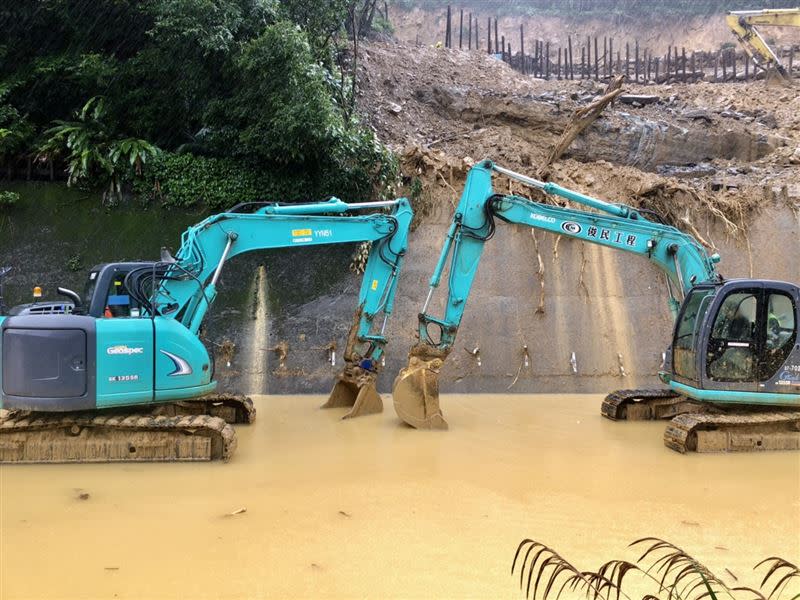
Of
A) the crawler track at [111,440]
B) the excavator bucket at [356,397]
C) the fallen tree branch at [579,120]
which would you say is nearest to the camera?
the crawler track at [111,440]

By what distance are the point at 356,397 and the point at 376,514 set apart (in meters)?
4.62

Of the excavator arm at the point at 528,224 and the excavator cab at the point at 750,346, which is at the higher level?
the excavator arm at the point at 528,224

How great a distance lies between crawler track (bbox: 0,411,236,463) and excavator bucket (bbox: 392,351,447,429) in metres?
2.29

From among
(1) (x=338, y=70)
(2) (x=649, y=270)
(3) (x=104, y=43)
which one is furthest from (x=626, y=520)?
(3) (x=104, y=43)

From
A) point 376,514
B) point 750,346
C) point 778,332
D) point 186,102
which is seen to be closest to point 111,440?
point 376,514

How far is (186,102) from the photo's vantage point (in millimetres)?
14156

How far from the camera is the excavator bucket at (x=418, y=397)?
8.98 meters

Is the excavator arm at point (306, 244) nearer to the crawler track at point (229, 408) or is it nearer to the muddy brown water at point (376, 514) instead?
the crawler track at point (229, 408)

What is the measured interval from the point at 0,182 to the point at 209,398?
740 centimetres

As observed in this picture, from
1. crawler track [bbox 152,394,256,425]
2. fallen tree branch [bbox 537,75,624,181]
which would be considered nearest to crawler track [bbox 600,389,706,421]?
crawler track [bbox 152,394,256,425]

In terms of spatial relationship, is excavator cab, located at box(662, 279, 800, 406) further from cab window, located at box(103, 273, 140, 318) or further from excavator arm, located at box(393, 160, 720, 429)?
cab window, located at box(103, 273, 140, 318)

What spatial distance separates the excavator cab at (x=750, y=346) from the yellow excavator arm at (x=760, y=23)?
670 inches

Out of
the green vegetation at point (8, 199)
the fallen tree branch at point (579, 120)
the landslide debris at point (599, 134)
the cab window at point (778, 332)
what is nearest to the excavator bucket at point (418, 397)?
the cab window at point (778, 332)

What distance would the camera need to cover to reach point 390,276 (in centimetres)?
1030
